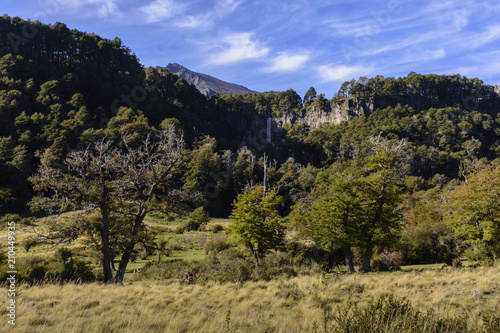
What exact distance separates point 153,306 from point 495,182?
21.8 m

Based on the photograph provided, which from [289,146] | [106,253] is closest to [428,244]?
[106,253]

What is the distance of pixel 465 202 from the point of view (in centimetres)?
1802

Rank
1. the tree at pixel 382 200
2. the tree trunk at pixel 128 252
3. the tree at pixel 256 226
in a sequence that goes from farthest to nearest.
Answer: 1. the tree at pixel 382 200
2. the tree at pixel 256 226
3. the tree trunk at pixel 128 252

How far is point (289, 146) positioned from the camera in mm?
93125

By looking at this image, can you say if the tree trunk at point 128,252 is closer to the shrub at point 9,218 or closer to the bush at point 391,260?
the bush at point 391,260

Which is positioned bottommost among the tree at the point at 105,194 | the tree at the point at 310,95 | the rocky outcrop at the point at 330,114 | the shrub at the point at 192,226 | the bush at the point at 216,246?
the shrub at the point at 192,226

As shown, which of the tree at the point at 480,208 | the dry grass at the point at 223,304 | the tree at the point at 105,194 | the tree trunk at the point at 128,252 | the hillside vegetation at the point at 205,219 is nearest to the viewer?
the dry grass at the point at 223,304

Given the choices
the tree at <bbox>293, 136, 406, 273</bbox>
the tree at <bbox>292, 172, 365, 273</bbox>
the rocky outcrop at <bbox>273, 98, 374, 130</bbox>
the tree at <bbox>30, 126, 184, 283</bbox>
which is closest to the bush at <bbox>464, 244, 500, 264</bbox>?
the tree at <bbox>293, 136, 406, 273</bbox>

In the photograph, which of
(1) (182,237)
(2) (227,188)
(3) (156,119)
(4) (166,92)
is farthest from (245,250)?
(4) (166,92)

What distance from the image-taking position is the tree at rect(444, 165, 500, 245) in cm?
1670

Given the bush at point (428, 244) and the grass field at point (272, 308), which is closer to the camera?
the grass field at point (272, 308)

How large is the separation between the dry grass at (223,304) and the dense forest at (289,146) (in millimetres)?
5317

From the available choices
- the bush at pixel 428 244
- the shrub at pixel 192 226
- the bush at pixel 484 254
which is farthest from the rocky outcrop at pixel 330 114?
the bush at pixel 484 254

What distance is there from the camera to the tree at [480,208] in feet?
54.8
